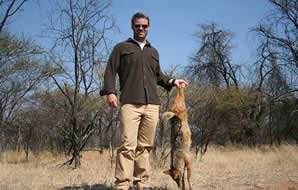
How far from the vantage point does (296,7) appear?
1650 centimetres

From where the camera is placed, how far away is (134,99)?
405cm

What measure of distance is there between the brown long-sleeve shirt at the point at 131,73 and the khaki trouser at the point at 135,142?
0.37 feet

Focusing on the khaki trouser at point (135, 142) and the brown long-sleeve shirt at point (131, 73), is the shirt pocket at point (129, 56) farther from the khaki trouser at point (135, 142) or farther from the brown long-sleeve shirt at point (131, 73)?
the khaki trouser at point (135, 142)

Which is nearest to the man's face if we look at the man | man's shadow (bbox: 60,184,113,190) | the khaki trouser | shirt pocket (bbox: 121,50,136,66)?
the man

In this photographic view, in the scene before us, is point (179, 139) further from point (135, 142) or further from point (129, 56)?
point (129, 56)

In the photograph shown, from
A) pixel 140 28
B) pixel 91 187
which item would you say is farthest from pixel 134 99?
pixel 91 187

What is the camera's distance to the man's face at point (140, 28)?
13.6 feet

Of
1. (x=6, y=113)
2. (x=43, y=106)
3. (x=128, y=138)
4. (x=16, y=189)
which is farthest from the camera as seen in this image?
(x=43, y=106)

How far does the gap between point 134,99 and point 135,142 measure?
1.61 ft

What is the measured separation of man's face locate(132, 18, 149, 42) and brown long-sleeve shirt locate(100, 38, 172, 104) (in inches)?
3.7

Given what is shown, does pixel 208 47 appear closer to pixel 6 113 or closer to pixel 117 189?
pixel 6 113

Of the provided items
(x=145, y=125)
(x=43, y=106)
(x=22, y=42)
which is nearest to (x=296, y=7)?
(x=22, y=42)

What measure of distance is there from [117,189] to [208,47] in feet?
65.3

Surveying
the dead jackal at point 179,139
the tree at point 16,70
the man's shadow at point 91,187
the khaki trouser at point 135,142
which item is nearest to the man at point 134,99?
the khaki trouser at point 135,142
